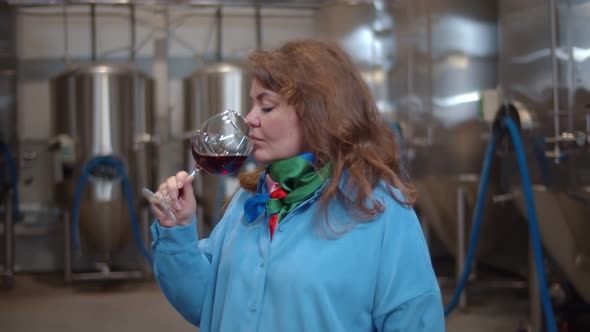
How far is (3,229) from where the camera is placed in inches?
209

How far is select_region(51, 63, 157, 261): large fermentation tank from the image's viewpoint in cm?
479

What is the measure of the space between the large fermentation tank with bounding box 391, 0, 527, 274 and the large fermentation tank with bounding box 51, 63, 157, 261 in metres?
2.32

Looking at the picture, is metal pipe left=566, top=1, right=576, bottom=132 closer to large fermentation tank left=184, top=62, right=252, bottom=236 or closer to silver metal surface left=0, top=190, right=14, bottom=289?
large fermentation tank left=184, top=62, right=252, bottom=236

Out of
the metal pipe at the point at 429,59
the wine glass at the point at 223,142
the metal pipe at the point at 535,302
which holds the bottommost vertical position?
the metal pipe at the point at 535,302

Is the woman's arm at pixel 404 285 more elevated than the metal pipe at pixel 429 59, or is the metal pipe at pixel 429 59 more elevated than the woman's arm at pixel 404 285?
the metal pipe at pixel 429 59

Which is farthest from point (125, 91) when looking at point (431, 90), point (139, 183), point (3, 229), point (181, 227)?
point (181, 227)

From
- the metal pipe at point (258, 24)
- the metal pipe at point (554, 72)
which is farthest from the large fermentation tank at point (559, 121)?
the metal pipe at point (258, 24)

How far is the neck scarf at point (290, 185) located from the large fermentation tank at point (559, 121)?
1.54 m

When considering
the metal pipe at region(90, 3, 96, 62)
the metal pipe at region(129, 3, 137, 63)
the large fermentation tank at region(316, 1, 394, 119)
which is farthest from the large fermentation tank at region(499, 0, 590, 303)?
the metal pipe at region(90, 3, 96, 62)

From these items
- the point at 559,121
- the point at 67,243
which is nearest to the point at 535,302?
the point at 559,121

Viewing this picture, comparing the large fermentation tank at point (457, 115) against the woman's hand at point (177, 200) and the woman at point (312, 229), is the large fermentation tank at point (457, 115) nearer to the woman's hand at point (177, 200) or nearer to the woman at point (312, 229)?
the woman at point (312, 229)

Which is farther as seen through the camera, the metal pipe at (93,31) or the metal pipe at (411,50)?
the metal pipe at (93,31)

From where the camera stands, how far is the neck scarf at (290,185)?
113 centimetres

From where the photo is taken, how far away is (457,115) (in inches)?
155
